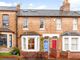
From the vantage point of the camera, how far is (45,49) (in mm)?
50094

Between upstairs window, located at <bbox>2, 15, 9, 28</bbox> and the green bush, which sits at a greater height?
upstairs window, located at <bbox>2, 15, 9, 28</bbox>

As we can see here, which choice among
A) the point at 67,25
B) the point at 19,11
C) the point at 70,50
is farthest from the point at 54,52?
the point at 19,11

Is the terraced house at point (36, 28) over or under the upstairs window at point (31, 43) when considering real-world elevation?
over

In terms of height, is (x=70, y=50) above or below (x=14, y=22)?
below

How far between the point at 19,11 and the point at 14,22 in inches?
103

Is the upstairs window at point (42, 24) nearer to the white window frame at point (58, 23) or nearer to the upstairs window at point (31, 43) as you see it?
the white window frame at point (58, 23)

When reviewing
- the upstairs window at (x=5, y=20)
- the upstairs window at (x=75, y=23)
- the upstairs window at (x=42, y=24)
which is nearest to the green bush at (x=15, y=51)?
the upstairs window at (x=5, y=20)

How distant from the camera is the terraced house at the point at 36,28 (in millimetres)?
49844

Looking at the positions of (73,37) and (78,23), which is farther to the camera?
(78,23)

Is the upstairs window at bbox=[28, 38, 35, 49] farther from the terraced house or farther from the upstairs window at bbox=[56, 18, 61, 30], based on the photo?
the upstairs window at bbox=[56, 18, 61, 30]

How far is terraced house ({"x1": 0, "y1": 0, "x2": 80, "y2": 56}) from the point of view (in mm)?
49844

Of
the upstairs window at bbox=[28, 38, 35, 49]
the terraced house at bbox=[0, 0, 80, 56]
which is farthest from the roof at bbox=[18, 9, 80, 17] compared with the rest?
the upstairs window at bbox=[28, 38, 35, 49]

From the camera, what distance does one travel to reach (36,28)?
2041 inches

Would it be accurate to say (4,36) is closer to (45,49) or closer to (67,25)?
(45,49)
